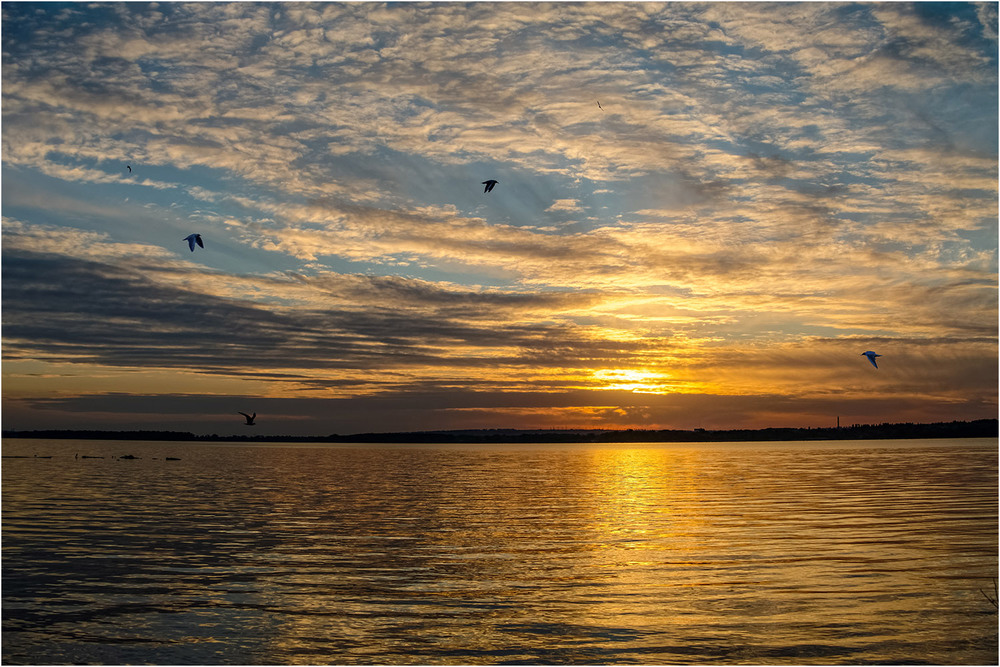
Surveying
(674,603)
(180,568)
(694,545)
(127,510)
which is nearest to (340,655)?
(674,603)

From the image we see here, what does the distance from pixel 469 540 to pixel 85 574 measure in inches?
593

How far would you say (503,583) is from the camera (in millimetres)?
25219

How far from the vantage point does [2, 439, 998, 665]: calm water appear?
1845cm

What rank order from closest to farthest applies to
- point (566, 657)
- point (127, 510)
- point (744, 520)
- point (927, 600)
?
1. point (566, 657)
2. point (927, 600)
3. point (744, 520)
4. point (127, 510)

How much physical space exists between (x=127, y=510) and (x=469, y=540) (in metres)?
24.7

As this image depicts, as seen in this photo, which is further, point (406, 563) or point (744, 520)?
point (744, 520)

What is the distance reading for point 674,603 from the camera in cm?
2227

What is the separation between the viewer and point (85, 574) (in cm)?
2700

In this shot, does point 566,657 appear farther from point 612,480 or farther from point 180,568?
point 612,480

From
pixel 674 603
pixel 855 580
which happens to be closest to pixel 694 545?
pixel 855 580

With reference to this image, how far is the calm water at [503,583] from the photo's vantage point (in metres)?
18.5

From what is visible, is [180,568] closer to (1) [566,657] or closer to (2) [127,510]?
(1) [566,657]

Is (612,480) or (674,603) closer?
(674,603)

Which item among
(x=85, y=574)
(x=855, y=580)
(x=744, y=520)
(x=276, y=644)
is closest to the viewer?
(x=276, y=644)
